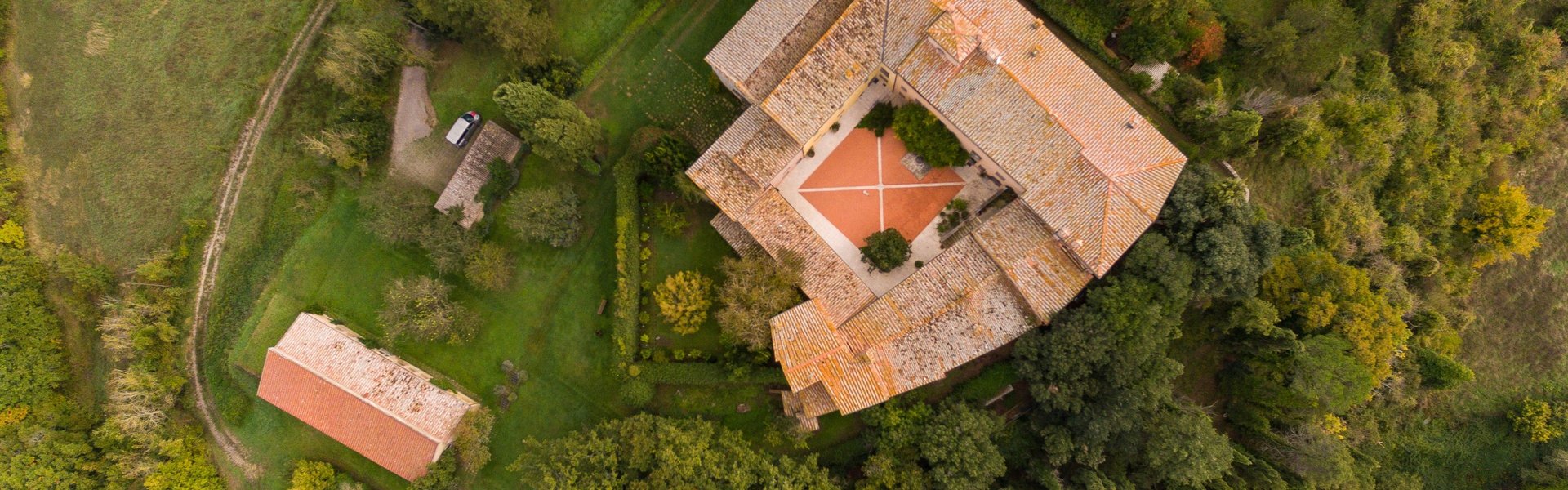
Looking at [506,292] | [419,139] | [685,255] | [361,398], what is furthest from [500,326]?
[419,139]

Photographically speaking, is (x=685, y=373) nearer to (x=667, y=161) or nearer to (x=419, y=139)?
(x=667, y=161)

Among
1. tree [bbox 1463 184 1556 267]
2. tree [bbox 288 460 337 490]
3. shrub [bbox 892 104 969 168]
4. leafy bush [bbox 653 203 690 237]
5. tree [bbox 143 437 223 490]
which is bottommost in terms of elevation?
tree [bbox 143 437 223 490]

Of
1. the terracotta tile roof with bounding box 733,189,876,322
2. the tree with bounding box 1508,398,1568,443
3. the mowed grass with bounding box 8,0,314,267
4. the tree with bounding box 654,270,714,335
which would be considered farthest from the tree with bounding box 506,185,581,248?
the tree with bounding box 1508,398,1568,443

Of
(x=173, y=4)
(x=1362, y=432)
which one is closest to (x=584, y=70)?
(x=173, y=4)

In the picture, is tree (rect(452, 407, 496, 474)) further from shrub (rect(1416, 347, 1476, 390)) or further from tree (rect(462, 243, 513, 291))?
shrub (rect(1416, 347, 1476, 390))

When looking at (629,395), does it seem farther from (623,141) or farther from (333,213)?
(333,213)
